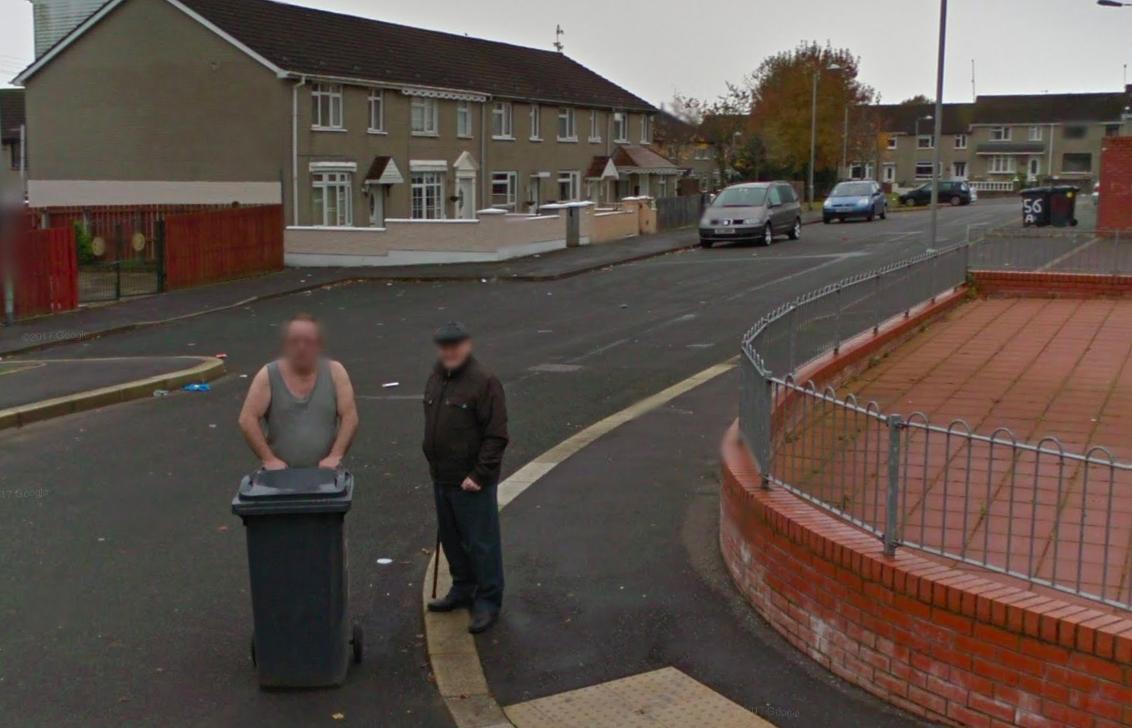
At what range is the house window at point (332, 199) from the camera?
3759 centimetres

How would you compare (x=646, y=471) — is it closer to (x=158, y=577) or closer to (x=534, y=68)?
(x=158, y=577)

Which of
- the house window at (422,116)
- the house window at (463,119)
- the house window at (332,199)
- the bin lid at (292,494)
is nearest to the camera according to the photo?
the bin lid at (292,494)

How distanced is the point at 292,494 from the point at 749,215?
31.0 m

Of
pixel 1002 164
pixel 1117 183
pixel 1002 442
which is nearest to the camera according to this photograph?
pixel 1002 442

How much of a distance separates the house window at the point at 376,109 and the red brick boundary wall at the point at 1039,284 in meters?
25.3

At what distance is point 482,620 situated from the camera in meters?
6.82

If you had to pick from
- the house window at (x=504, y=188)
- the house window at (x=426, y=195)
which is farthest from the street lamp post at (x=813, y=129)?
the house window at (x=426, y=195)

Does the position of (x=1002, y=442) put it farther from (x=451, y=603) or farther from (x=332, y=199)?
(x=332, y=199)

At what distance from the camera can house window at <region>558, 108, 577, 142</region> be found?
5181 cm

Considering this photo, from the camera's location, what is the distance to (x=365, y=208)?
40.0 m

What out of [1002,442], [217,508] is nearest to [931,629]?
[1002,442]

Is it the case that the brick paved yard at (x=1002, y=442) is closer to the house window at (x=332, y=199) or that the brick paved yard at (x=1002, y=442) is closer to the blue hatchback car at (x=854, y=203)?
the house window at (x=332, y=199)

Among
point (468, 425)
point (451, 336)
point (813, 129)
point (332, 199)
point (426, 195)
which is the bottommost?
point (468, 425)

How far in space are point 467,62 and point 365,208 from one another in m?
10.4
